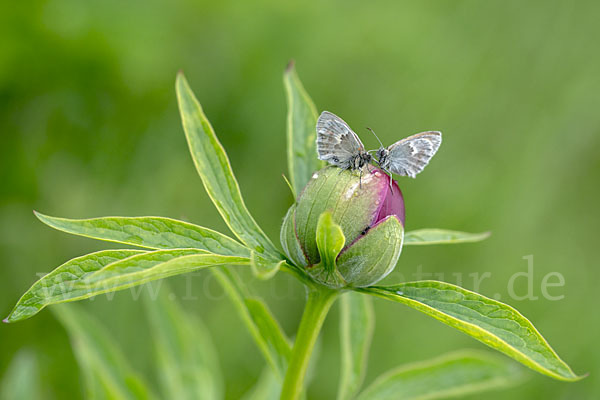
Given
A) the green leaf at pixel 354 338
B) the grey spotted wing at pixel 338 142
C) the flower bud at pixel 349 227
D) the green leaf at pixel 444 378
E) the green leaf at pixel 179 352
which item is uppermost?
the grey spotted wing at pixel 338 142

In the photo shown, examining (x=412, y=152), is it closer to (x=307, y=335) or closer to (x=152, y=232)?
(x=307, y=335)

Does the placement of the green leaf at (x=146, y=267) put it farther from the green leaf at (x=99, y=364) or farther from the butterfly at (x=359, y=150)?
the green leaf at (x=99, y=364)

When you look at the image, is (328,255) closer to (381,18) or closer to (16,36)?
(16,36)

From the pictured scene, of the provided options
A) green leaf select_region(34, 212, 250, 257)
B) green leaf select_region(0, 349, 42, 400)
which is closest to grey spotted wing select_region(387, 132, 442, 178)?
green leaf select_region(34, 212, 250, 257)

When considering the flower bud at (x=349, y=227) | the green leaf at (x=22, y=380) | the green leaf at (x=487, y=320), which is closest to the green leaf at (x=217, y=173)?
the flower bud at (x=349, y=227)

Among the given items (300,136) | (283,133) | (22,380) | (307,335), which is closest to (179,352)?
(22,380)

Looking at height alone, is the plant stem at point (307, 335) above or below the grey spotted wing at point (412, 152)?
below
